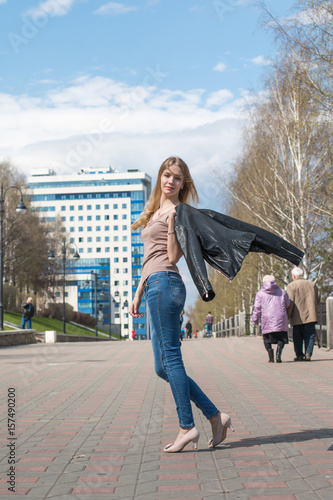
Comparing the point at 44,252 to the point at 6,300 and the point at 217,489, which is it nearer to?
the point at 6,300

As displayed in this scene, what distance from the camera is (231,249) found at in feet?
16.2

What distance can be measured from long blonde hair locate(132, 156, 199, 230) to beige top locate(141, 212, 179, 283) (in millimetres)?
248

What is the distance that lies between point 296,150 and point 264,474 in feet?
96.3

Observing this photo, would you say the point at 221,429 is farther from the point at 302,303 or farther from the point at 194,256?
the point at 302,303

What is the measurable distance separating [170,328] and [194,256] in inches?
20.5

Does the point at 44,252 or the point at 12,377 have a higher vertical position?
the point at 44,252

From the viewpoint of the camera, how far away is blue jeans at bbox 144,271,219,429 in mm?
4914

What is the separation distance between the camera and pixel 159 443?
550 cm

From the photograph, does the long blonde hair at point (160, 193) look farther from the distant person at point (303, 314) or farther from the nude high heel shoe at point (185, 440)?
the distant person at point (303, 314)

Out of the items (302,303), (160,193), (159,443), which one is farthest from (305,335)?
(160,193)

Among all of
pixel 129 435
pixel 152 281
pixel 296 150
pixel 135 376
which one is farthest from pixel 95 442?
pixel 296 150

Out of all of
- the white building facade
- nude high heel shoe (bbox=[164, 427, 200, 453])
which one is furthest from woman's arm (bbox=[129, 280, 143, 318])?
the white building facade

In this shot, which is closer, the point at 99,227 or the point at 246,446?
the point at 246,446

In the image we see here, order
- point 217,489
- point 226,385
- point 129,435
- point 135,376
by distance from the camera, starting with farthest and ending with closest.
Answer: point 135,376
point 226,385
point 129,435
point 217,489
